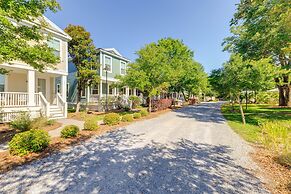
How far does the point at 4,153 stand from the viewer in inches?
218

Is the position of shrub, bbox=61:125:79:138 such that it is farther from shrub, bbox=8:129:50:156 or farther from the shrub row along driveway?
shrub, bbox=8:129:50:156

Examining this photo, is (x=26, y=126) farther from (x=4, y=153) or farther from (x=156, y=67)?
(x=156, y=67)

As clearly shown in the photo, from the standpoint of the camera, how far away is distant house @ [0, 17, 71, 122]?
11047 mm

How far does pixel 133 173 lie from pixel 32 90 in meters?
11.3

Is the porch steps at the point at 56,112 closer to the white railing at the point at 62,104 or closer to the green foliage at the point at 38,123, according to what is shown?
the white railing at the point at 62,104

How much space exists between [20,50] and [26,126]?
14.9 feet

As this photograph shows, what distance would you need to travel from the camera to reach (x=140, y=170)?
4.42 m

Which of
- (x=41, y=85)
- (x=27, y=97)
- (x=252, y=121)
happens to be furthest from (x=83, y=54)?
(x=252, y=121)

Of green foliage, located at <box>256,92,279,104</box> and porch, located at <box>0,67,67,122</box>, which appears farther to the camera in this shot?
green foliage, located at <box>256,92,279,104</box>

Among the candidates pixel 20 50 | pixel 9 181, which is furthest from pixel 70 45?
pixel 9 181

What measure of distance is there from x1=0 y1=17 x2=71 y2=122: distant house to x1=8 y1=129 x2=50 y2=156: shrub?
19.4ft

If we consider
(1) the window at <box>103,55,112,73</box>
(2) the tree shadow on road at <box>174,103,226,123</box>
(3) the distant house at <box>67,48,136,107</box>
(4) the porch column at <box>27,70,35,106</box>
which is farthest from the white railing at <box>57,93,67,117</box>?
(2) the tree shadow on road at <box>174,103,226,123</box>

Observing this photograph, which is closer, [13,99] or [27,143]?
[27,143]

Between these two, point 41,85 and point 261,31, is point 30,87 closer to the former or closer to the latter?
point 41,85
